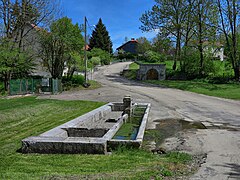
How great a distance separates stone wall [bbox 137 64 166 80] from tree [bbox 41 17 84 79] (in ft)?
46.2

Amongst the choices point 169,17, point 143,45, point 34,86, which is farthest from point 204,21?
point 143,45

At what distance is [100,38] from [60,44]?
5062 cm

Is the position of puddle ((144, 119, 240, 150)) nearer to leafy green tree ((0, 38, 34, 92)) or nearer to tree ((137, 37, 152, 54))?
leafy green tree ((0, 38, 34, 92))

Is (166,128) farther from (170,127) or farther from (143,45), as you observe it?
(143,45)

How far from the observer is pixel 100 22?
8181 centimetres

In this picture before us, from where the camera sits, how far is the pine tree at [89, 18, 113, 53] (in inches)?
3167

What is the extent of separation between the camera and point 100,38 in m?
80.3

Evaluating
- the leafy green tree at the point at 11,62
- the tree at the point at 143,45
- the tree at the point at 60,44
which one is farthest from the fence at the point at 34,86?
the tree at the point at 143,45

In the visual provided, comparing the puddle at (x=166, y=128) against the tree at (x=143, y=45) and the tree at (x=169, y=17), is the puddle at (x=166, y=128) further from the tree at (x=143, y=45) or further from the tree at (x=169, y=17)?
the tree at (x=143, y=45)

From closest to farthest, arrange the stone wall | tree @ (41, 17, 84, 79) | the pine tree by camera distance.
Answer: tree @ (41, 17, 84, 79)
the stone wall
the pine tree

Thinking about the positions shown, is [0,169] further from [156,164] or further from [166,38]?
[166,38]

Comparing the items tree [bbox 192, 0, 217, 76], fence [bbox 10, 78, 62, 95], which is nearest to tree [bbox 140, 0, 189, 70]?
tree [bbox 192, 0, 217, 76]

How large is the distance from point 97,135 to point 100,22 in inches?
3007

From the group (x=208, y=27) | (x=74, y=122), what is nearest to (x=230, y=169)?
(x=74, y=122)
